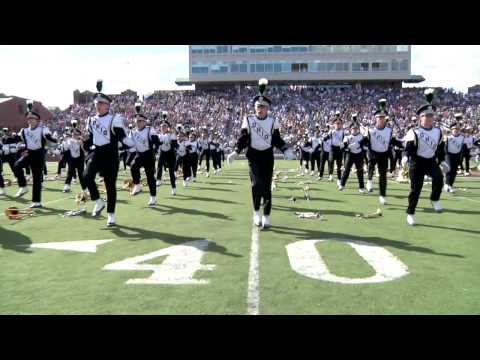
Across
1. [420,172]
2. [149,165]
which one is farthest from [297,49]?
[420,172]

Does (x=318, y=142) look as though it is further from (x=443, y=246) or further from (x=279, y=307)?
(x=279, y=307)

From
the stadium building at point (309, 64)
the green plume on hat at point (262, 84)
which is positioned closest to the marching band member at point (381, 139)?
the green plume on hat at point (262, 84)

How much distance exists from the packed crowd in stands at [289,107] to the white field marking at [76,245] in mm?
43477

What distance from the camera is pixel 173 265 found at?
5.47 metres

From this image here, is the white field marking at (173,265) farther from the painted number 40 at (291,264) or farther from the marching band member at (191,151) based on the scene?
the marching band member at (191,151)

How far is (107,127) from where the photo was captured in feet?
28.6

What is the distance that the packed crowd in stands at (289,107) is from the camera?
54.5 metres

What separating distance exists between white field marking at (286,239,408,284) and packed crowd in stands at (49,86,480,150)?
4332 cm

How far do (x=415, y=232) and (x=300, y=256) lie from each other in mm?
2907

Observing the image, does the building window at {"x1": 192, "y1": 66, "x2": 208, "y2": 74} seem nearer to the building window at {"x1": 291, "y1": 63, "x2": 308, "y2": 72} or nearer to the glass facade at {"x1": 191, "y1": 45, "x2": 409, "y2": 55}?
the glass facade at {"x1": 191, "y1": 45, "x2": 409, "y2": 55}

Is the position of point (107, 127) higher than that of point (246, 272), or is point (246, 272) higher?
point (107, 127)

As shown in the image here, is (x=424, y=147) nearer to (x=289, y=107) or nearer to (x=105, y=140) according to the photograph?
(x=105, y=140)

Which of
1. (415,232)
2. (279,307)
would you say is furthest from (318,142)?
(279,307)

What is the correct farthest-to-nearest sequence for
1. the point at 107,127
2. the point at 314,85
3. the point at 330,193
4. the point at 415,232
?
the point at 314,85 < the point at 330,193 < the point at 107,127 < the point at 415,232
